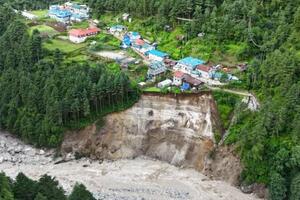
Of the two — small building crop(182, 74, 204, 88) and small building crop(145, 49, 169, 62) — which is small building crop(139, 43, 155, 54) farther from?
small building crop(182, 74, 204, 88)

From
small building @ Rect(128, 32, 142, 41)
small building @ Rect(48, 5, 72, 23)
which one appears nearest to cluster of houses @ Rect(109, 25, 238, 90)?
small building @ Rect(128, 32, 142, 41)

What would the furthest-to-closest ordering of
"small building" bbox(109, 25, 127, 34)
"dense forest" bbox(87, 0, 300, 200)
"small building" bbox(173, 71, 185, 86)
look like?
"small building" bbox(109, 25, 127, 34) < "small building" bbox(173, 71, 185, 86) < "dense forest" bbox(87, 0, 300, 200)

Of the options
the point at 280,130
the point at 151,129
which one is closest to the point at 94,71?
the point at 151,129

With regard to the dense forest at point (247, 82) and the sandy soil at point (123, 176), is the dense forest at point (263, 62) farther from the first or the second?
the sandy soil at point (123, 176)

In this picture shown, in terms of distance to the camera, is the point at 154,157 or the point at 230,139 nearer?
the point at 230,139

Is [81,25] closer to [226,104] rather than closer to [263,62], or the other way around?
[226,104]

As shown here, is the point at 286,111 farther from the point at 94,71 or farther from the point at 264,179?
the point at 94,71

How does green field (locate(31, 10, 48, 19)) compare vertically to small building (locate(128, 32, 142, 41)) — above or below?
below
